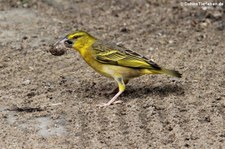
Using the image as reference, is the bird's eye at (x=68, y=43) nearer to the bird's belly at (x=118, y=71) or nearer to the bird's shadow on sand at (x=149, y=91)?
the bird's belly at (x=118, y=71)

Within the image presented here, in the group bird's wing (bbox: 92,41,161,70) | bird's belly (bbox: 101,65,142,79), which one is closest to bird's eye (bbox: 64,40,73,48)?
bird's wing (bbox: 92,41,161,70)

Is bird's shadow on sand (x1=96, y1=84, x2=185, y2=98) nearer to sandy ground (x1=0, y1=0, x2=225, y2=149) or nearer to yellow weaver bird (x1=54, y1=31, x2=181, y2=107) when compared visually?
sandy ground (x1=0, y1=0, x2=225, y2=149)

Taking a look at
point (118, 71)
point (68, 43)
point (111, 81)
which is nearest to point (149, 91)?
point (118, 71)

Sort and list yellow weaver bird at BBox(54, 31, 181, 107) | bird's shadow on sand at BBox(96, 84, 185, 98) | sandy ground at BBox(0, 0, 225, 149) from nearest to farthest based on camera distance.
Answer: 1. sandy ground at BBox(0, 0, 225, 149)
2. yellow weaver bird at BBox(54, 31, 181, 107)
3. bird's shadow on sand at BBox(96, 84, 185, 98)

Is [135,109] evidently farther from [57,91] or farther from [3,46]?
[3,46]

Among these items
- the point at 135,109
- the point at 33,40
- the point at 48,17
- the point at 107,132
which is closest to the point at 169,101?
the point at 135,109

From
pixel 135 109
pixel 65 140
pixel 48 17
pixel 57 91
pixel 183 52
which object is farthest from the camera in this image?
pixel 48 17
